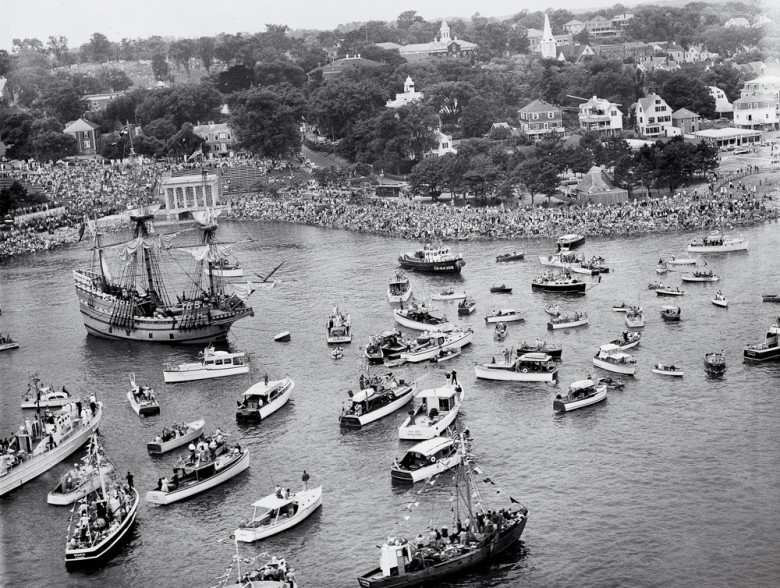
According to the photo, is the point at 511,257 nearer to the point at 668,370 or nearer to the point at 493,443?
the point at 668,370

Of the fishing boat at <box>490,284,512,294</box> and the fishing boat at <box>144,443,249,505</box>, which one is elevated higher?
the fishing boat at <box>490,284,512,294</box>

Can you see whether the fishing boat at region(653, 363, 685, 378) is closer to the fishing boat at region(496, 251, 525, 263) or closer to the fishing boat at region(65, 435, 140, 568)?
the fishing boat at region(65, 435, 140, 568)

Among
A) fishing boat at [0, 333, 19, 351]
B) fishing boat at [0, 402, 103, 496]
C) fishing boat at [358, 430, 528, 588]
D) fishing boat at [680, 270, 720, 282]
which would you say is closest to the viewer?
fishing boat at [358, 430, 528, 588]

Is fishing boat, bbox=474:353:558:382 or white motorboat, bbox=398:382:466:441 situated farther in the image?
fishing boat, bbox=474:353:558:382

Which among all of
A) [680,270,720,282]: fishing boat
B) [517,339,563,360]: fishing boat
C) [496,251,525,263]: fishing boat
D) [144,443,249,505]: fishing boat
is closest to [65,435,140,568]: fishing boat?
[144,443,249,505]: fishing boat

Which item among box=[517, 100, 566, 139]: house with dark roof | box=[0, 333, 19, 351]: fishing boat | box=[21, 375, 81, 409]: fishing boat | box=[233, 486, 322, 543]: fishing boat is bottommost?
box=[0, 333, 19, 351]: fishing boat

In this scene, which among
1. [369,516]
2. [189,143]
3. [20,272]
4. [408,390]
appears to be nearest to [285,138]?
[189,143]

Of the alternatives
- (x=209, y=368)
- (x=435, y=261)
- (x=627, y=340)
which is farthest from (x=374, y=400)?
(x=435, y=261)
